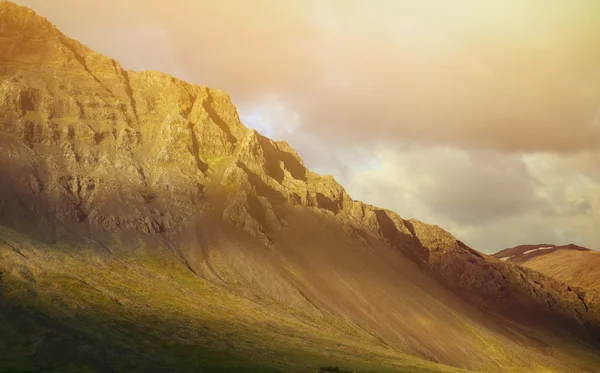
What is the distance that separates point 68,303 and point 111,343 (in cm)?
2992

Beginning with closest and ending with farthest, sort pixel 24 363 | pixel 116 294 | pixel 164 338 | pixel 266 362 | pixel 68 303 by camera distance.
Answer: pixel 24 363
pixel 266 362
pixel 164 338
pixel 68 303
pixel 116 294

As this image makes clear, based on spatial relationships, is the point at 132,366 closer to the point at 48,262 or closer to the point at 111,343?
the point at 111,343

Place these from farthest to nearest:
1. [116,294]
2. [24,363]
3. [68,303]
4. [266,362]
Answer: [116,294] < [68,303] < [266,362] < [24,363]

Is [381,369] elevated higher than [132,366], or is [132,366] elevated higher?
[381,369]

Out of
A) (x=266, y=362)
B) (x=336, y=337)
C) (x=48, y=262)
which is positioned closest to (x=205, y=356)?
(x=266, y=362)

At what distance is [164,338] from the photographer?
15950 cm

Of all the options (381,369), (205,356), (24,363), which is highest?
(381,369)

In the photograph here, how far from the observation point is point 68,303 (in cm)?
17038

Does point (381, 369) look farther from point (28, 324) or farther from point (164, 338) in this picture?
point (28, 324)

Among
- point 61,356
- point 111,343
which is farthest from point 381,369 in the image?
point 61,356

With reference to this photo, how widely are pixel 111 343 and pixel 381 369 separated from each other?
69.0 m

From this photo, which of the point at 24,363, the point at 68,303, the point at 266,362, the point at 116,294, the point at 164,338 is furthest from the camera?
the point at 116,294

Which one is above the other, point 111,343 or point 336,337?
point 336,337

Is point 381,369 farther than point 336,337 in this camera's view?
No
